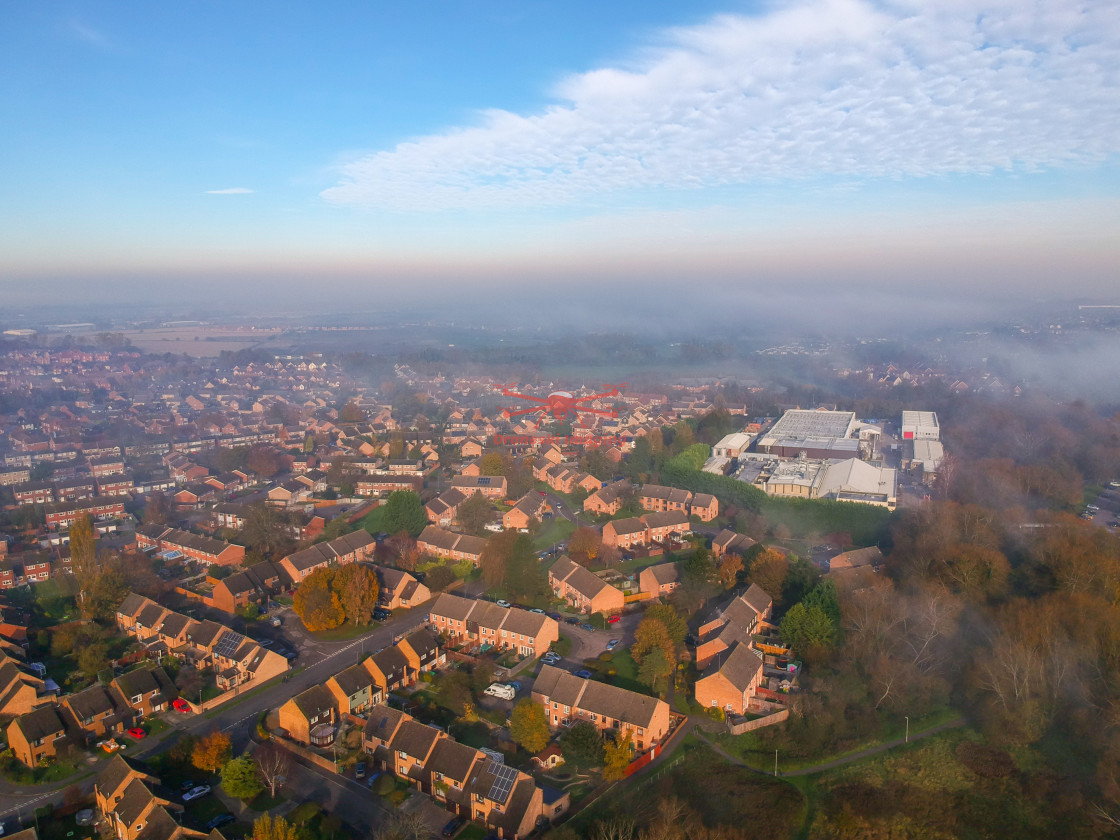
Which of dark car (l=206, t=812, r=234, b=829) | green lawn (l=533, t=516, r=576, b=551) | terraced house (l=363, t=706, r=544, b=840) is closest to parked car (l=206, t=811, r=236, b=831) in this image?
dark car (l=206, t=812, r=234, b=829)

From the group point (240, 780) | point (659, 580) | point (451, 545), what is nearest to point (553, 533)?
point (451, 545)

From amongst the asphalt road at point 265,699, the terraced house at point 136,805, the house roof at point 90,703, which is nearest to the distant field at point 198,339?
the asphalt road at point 265,699

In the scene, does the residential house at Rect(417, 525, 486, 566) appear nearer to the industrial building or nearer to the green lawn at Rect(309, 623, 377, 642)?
the green lawn at Rect(309, 623, 377, 642)

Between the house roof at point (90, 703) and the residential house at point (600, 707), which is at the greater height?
the house roof at point (90, 703)

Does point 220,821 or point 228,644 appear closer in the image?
point 220,821

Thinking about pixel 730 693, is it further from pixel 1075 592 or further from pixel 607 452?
pixel 607 452

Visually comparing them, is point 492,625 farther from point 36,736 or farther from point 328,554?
point 36,736

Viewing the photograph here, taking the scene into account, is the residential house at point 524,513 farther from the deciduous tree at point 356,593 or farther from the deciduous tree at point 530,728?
the deciduous tree at point 530,728
